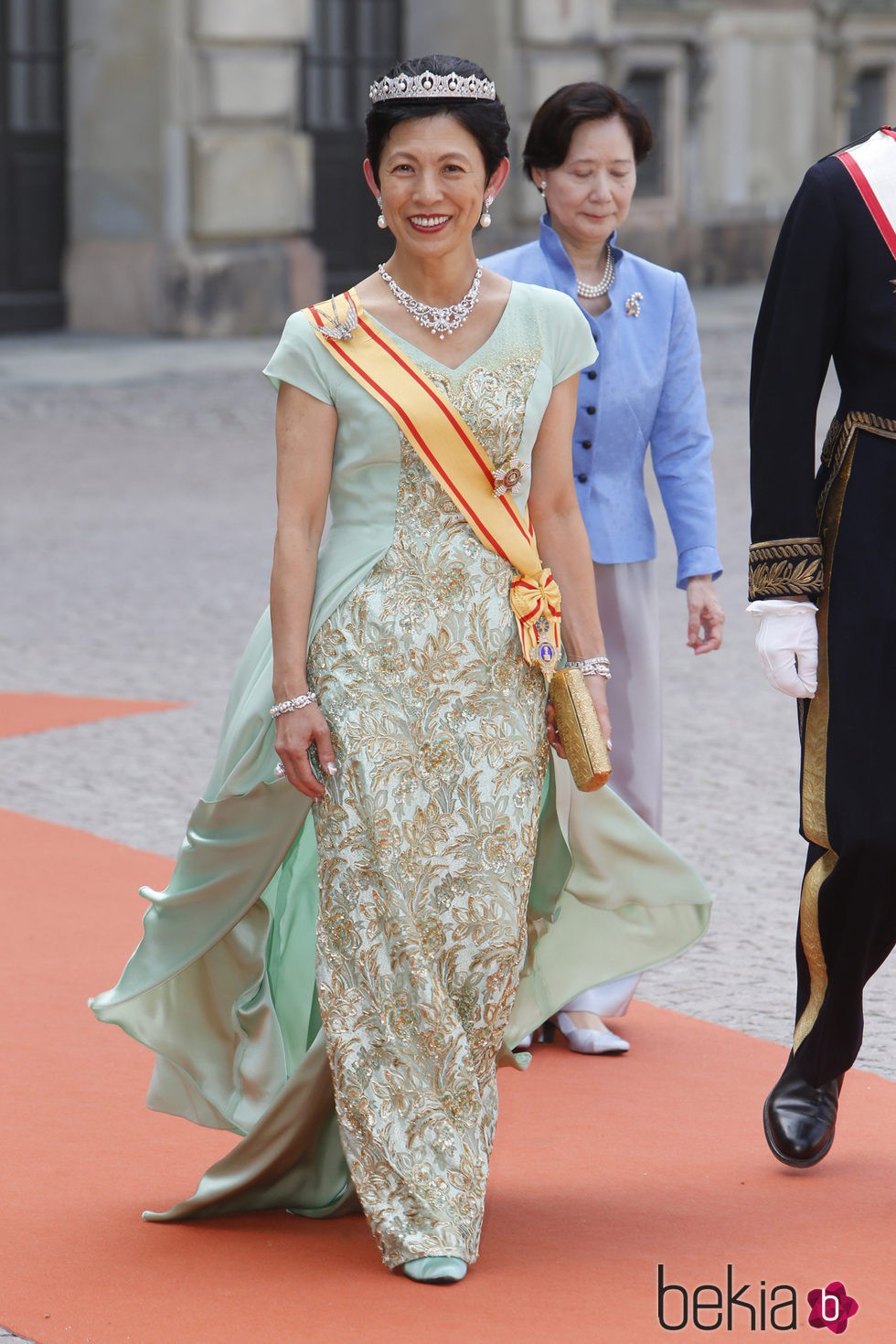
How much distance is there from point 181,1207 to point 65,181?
53.9ft

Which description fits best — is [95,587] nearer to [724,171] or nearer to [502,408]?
[502,408]

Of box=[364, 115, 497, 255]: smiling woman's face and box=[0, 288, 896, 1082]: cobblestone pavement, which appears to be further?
box=[0, 288, 896, 1082]: cobblestone pavement

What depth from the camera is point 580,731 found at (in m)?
3.62

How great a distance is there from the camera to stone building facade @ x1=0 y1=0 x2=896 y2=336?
18.4 m

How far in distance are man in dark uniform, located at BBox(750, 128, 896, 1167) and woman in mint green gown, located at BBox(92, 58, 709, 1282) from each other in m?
0.33

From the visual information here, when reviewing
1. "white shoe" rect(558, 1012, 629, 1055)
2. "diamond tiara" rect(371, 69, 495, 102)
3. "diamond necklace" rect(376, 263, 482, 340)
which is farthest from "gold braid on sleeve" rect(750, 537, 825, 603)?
"white shoe" rect(558, 1012, 629, 1055)

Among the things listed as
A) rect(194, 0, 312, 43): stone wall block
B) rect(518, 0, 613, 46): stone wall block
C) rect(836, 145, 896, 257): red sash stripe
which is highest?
rect(518, 0, 613, 46): stone wall block

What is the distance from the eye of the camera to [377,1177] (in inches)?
136

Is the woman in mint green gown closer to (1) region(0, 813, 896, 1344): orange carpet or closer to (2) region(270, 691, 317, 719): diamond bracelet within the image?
(2) region(270, 691, 317, 719): diamond bracelet

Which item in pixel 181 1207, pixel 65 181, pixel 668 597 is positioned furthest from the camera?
pixel 65 181

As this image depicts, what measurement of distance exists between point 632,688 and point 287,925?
1173 millimetres

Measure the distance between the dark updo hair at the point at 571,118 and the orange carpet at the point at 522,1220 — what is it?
1770mm

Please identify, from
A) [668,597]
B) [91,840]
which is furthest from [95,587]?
[91,840]

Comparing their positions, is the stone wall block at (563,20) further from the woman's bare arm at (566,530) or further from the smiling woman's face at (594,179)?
the woman's bare arm at (566,530)
